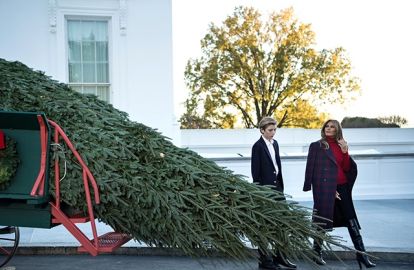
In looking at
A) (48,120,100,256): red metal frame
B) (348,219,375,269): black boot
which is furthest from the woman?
(48,120,100,256): red metal frame

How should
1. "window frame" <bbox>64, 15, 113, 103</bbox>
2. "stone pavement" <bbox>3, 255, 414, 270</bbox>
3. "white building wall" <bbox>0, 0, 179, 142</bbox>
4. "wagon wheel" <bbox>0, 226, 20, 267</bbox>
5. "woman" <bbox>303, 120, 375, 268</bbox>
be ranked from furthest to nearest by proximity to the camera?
"window frame" <bbox>64, 15, 113, 103</bbox>
"white building wall" <bbox>0, 0, 179, 142</bbox>
"stone pavement" <bbox>3, 255, 414, 270</bbox>
"woman" <bbox>303, 120, 375, 268</bbox>
"wagon wheel" <bbox>0, 226, 20, 267</bbox>

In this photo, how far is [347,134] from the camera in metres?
21.9

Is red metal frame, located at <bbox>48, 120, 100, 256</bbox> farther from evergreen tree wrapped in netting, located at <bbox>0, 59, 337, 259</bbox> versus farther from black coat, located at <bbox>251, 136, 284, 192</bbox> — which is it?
black coat, located at <bbox>251, 136, 284, 192</bbox>

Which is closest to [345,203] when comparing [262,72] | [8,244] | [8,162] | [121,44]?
[8,162]

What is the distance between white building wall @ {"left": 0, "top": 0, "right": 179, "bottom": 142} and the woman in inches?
213

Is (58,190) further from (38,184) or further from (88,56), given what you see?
(88,56)

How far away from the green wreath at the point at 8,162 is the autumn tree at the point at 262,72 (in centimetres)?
A: 3061

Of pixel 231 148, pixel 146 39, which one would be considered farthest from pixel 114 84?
pixel 231 148

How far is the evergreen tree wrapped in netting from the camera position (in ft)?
14.1

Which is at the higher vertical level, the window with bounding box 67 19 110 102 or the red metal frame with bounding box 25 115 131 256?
the window with bounding box 67 19 110 102

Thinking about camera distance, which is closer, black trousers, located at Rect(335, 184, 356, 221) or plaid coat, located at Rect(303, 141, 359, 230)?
plaid coat, located at Rect(303, 141, 359, 230)

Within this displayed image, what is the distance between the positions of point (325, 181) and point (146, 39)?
618 cm

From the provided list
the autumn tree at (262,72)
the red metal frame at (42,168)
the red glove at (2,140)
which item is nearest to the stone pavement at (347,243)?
the red metal frame at (42,168)

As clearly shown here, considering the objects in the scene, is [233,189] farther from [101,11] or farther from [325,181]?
[101,11]
